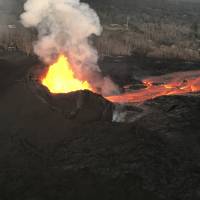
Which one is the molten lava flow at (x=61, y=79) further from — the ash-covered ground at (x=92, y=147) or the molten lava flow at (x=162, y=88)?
the molten lava flow at (x=162, y=88)

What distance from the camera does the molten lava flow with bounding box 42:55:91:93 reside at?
3005 centimetres

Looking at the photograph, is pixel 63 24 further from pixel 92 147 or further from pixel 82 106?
pixel 92 147

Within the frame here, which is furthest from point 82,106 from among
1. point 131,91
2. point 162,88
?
point 162,88

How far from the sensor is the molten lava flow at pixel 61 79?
30.0m

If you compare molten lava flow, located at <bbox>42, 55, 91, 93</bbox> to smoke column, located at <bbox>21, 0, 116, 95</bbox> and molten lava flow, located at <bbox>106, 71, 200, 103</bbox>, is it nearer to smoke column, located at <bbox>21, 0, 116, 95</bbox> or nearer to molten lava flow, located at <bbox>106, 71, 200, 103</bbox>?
smoke column, located at <bbox>21, 0, 116, 95</bbox>

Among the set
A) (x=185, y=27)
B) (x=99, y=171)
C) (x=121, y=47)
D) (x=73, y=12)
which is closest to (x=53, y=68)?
(x=73, y=12)

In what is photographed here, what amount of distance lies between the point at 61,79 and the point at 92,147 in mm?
10490

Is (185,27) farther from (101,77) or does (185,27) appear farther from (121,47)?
(101,77)

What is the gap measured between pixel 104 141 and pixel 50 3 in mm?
15112

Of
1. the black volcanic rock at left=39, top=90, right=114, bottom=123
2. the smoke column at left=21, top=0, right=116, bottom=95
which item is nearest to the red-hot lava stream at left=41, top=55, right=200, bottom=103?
the smoke column at left=21, top=0, right=116, bottom=95

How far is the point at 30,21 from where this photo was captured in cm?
3506

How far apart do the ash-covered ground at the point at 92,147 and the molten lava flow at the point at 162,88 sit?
586 cm

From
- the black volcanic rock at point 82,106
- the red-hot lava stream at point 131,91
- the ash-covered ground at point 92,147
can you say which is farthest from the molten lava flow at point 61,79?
the black volcanic rock at point 82,106

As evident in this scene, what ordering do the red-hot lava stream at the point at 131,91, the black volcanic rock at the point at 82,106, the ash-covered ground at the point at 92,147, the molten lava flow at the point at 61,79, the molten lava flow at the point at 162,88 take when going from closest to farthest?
1. the ash-covered ground at the point at 92,147
2. the black volcanic rock at the point at 82,106
3. the molten lava flow at the point at 61,79
4. the red-hot lava stream at the point at 131,91
5. the molten lava flow at the point at 162,88
